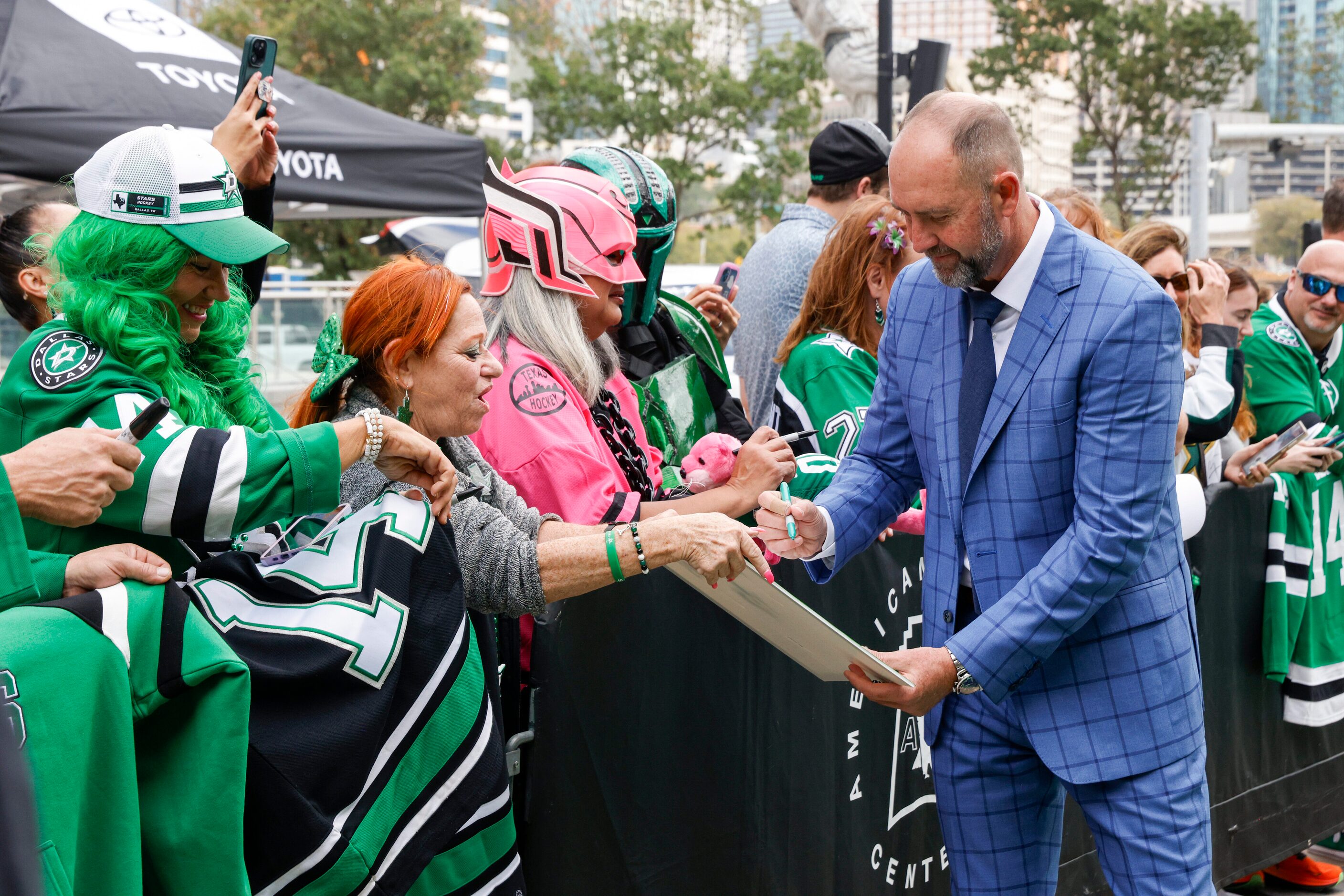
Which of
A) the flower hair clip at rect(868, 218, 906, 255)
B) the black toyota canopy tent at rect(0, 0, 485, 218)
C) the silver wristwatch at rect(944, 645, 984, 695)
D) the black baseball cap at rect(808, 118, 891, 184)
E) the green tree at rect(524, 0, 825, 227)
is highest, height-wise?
the green tree at rect(524, 0, 825, 227)

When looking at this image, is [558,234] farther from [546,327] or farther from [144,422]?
[144,422]

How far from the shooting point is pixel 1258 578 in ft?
14.7

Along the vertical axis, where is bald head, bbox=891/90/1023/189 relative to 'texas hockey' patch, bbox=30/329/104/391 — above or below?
above

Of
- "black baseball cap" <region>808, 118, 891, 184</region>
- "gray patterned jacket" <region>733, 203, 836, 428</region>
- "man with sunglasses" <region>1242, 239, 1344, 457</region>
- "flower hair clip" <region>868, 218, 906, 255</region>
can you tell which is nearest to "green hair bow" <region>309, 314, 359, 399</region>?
"flower hair clip" <region>868, 218, 906, 255</region>

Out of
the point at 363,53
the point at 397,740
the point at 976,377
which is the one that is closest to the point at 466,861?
the point at 397,740

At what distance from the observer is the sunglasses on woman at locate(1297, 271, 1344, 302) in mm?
4750

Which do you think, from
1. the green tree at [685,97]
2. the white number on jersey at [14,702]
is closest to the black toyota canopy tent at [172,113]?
the white number on jersey at [14,702]

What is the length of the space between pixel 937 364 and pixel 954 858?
109cm

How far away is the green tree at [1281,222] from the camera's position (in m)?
48.0

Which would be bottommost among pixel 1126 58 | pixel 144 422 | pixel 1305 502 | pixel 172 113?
pixel 1305 502

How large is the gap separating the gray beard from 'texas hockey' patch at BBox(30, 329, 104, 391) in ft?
5.33

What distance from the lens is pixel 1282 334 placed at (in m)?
4.80

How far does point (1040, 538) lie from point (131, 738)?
1721 mm

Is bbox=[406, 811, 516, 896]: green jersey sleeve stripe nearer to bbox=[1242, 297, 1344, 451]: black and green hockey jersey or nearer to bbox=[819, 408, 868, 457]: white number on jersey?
bbox=[819, 408, 868, 457]: white number on jersey
